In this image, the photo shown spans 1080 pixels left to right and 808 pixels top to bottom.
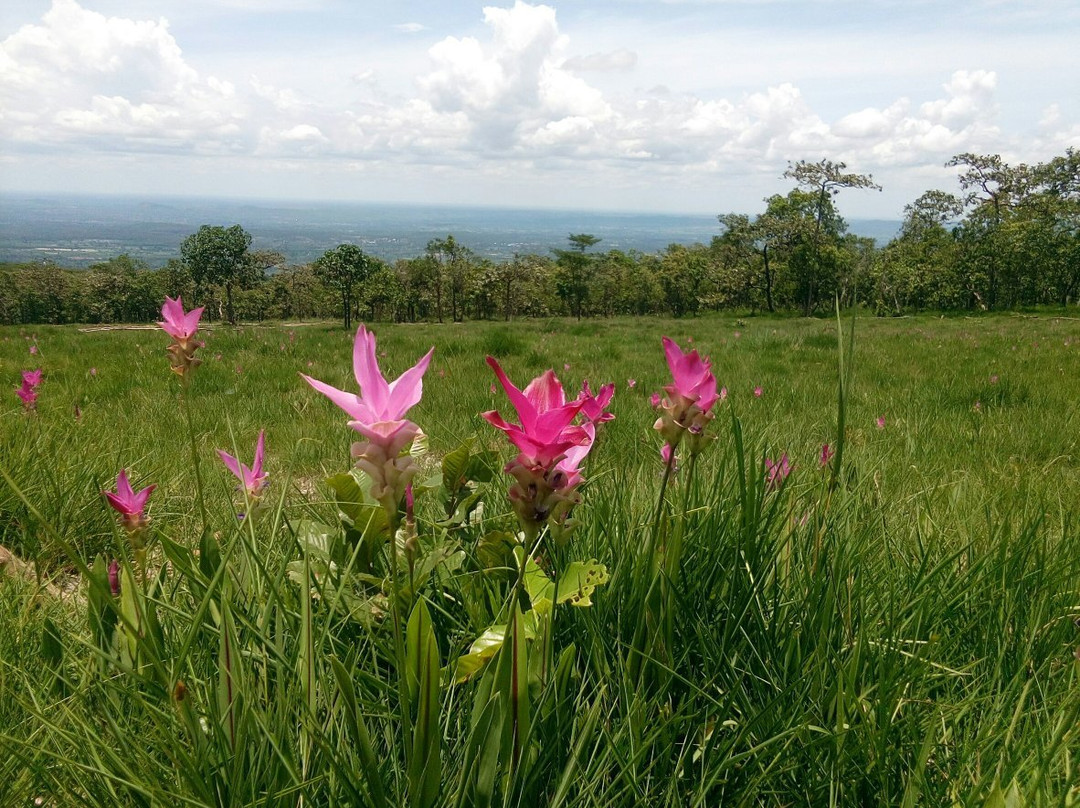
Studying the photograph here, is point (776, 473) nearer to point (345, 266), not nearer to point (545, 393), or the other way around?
point (545, 393)

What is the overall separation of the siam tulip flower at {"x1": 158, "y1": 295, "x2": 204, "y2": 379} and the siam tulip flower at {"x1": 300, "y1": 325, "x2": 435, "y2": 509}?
91cm

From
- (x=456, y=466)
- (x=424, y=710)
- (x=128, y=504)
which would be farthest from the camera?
(x=456, y=466)

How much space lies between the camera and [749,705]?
4.43 ft

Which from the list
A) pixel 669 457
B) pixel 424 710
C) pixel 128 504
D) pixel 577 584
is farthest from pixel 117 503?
pixel 669 457

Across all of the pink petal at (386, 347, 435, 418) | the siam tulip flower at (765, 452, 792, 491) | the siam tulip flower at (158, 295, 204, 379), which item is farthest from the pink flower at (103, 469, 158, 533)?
the siam tulip flower at (765, 452, 792, 491)

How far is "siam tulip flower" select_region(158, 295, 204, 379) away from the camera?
Answer: 1.58m

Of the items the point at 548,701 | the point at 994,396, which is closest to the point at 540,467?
the point at 548,701

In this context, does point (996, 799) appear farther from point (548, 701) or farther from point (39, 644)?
point (39, 644)

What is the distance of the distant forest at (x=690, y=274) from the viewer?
Answer: 50906mm

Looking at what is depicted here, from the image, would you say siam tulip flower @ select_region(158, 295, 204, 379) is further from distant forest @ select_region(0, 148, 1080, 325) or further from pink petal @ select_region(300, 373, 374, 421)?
distant forest @ select_region(0, 148, 1080, 325)

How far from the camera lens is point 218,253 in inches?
3024

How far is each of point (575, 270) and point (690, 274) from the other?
15.2 meters

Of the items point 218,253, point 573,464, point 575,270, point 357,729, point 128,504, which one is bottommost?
point 357,729

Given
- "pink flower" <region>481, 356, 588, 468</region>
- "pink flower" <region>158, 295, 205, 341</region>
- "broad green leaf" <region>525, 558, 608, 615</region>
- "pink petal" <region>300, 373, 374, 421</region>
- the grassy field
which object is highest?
"pink flower" <region>158, 295, 205, 341</region>
